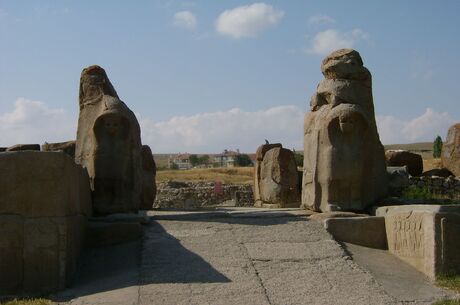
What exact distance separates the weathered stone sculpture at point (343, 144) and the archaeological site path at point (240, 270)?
2.30 feet

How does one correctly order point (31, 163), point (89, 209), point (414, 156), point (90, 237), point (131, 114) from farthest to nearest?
point (414, 156)
point (131, 114)
point (89, 209)
point (90, 237)
point (31, 163)

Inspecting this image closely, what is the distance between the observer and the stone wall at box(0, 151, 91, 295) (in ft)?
20.9

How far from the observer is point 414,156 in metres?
18.7

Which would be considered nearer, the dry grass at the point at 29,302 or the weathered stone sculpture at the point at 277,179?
the dry grass at the point at 29,302

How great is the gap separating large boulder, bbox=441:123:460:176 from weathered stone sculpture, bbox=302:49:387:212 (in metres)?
11.6

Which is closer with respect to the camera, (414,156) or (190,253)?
(190,253)

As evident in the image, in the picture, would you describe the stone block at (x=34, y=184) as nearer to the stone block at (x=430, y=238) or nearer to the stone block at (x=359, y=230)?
the stone block at (x=359, y=230)

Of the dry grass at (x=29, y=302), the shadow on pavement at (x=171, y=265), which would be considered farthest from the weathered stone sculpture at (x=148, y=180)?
the dry grass at (x=29, y=302)

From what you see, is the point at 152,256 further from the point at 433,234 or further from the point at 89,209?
the point at 433,234

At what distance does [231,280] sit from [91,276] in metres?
1.54

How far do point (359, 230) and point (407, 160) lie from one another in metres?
11.2

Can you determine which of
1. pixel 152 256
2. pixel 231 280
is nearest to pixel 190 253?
pixel 152 256

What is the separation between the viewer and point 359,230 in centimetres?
791

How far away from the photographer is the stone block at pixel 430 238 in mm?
6727
